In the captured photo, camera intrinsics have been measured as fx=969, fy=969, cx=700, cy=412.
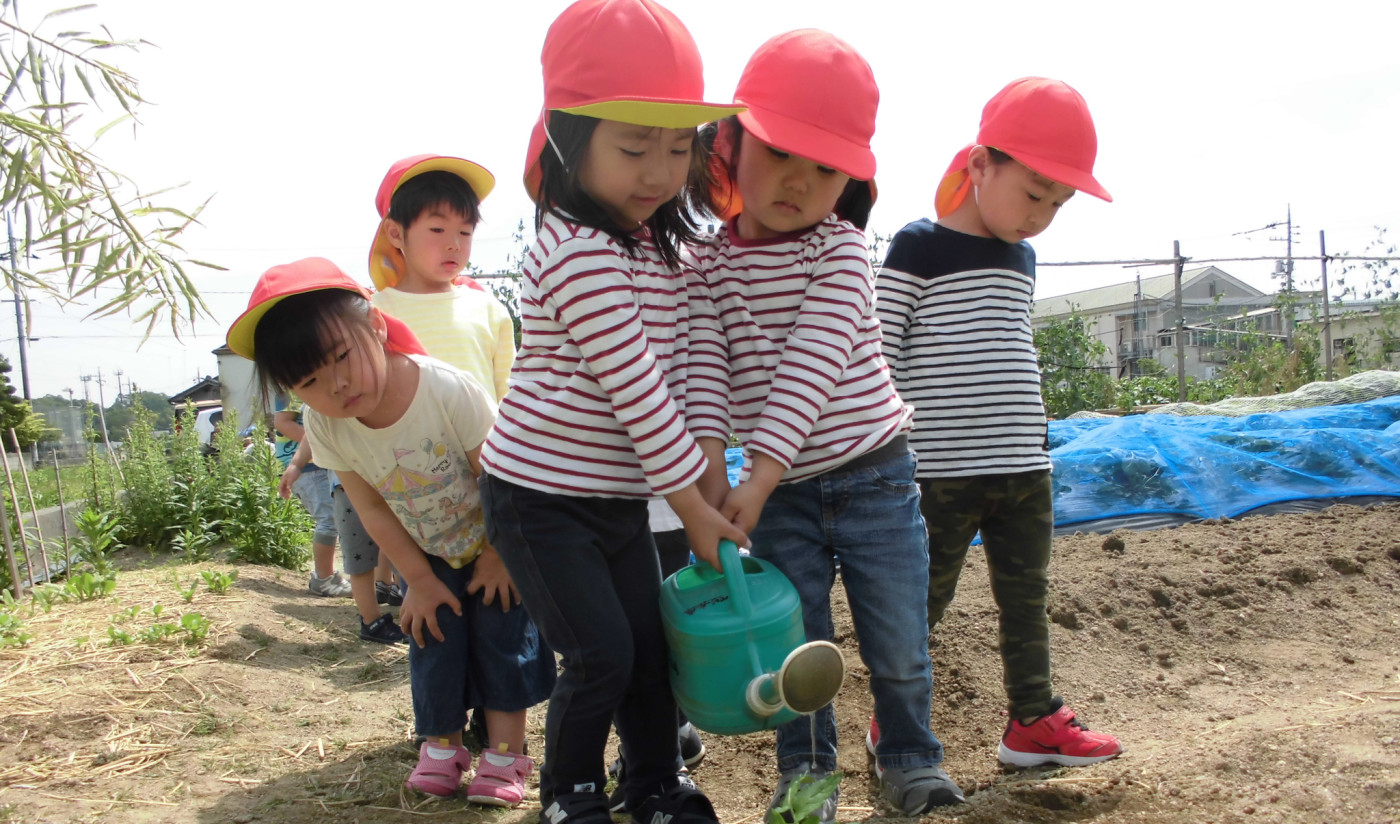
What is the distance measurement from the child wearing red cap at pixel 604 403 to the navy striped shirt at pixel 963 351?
0.75 meters

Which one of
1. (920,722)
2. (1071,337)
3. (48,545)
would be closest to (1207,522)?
(920,722)

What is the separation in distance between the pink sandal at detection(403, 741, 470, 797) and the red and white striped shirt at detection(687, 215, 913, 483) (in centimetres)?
98

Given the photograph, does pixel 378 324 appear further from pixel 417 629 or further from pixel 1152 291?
pixel 1152 291

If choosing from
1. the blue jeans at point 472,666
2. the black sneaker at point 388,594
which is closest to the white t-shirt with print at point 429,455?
the blue jeans at point 472,666

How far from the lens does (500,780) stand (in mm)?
2031

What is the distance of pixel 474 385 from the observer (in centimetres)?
216

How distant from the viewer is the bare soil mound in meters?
1.75

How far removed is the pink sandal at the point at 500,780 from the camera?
2004 millimetres

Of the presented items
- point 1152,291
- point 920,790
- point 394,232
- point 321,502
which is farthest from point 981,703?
point 1152,291

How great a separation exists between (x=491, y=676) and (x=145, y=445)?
15.4 ft

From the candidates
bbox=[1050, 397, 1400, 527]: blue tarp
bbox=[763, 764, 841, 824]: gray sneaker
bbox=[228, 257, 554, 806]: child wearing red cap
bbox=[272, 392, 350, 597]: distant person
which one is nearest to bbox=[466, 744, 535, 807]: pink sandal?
bbox=[228, 257, 554, 806]: child wearing red cap

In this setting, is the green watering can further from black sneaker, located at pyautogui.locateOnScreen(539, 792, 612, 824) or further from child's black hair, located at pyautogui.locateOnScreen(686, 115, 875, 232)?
child's black hair, located at pyautogui.locateOnScreen(686, 115, 875, 232)

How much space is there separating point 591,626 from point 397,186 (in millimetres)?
1654

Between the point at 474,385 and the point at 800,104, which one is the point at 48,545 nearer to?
the point at 474,385
